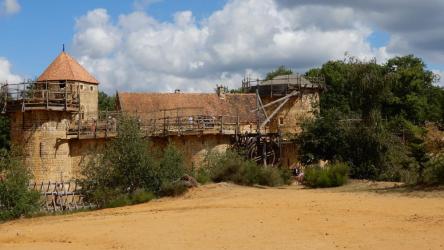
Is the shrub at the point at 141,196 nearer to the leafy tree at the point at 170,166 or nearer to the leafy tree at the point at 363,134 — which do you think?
the leafy tree at the point at 170,166

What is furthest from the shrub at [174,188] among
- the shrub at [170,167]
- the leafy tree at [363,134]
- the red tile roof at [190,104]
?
the red tile roof at [190,104]

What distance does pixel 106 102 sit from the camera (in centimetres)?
6538

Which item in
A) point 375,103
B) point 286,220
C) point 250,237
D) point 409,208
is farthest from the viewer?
point 375,103

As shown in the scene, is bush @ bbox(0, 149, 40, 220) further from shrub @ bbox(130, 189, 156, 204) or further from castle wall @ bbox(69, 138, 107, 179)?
castle wall @ bbox(69, 138, 107, 179)

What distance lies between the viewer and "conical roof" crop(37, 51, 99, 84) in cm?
3909

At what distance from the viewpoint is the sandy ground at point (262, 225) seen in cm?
1330

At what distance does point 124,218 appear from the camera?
18.8 metres

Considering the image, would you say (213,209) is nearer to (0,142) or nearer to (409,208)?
(409,208)

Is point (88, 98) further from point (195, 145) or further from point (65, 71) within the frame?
point (195, 145)

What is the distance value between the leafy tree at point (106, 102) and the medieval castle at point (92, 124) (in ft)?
63.9

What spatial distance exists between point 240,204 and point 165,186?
5.68 metres

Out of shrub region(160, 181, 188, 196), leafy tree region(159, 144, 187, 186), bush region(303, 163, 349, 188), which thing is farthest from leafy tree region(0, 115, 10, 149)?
bush region(303, 163, 349, 188)

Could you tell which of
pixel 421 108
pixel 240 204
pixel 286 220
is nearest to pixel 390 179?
pixel 240 204

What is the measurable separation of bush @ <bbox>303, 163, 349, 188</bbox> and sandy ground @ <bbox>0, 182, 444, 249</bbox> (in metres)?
3.63
